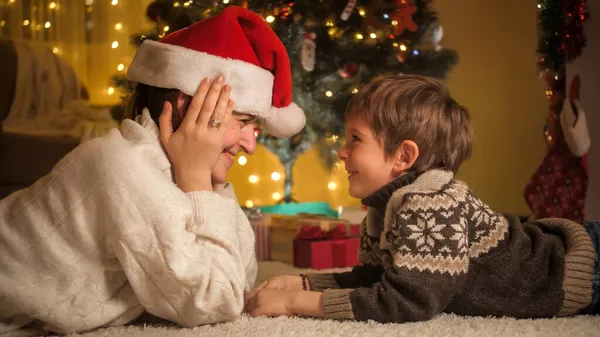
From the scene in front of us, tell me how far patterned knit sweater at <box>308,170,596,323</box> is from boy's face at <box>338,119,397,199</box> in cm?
3

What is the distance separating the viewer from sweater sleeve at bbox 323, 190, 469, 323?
122 centimetres

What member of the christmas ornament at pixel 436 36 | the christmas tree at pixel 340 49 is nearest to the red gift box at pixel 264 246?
the christmas tree at pixel 340 49

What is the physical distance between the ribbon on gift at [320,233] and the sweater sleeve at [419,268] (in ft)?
3.53

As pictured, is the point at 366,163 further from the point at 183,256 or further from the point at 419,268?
the point at 183,256

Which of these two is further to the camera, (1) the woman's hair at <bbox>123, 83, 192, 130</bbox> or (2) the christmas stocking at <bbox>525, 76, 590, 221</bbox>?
(2) the christmas stocking at <bbox>525, 76, 590, 221</bbox>

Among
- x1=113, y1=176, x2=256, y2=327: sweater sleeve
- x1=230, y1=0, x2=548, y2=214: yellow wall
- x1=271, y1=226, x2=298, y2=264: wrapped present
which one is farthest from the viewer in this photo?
x1=230, y1=0, x2=548, y2=214: yellow wall

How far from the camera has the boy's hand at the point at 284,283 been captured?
1444 mm

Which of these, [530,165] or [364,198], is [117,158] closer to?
[364,198]

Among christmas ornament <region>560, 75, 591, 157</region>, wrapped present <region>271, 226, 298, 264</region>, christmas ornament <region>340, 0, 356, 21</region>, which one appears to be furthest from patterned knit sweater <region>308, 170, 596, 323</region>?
christmas ornament <region>340, 0, 356, 21</region>

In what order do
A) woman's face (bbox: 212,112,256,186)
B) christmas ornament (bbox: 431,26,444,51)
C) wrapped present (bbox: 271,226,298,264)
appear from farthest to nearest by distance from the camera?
christmas ornament (bbox: 431,26,444,51) → wrapped present (bbox: 271,226,298,264) → woman's face (bbox: 212,112,256,186)

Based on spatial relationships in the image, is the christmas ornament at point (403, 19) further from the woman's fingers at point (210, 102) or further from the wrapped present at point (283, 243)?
the woman's fingers at point (210, 102)

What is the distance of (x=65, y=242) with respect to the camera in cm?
115

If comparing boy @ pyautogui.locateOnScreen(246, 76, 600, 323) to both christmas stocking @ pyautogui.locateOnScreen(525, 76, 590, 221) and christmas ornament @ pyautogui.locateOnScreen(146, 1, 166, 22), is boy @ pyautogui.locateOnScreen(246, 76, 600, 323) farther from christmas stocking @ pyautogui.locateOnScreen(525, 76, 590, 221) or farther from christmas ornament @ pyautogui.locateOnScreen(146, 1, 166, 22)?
christmas ornament @ pyautogui.locateOnScreen(146, 1, 166, 22)

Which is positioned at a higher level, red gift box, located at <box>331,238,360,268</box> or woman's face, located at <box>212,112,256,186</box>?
woman's face, located at <box>212,112,256,186</box>
